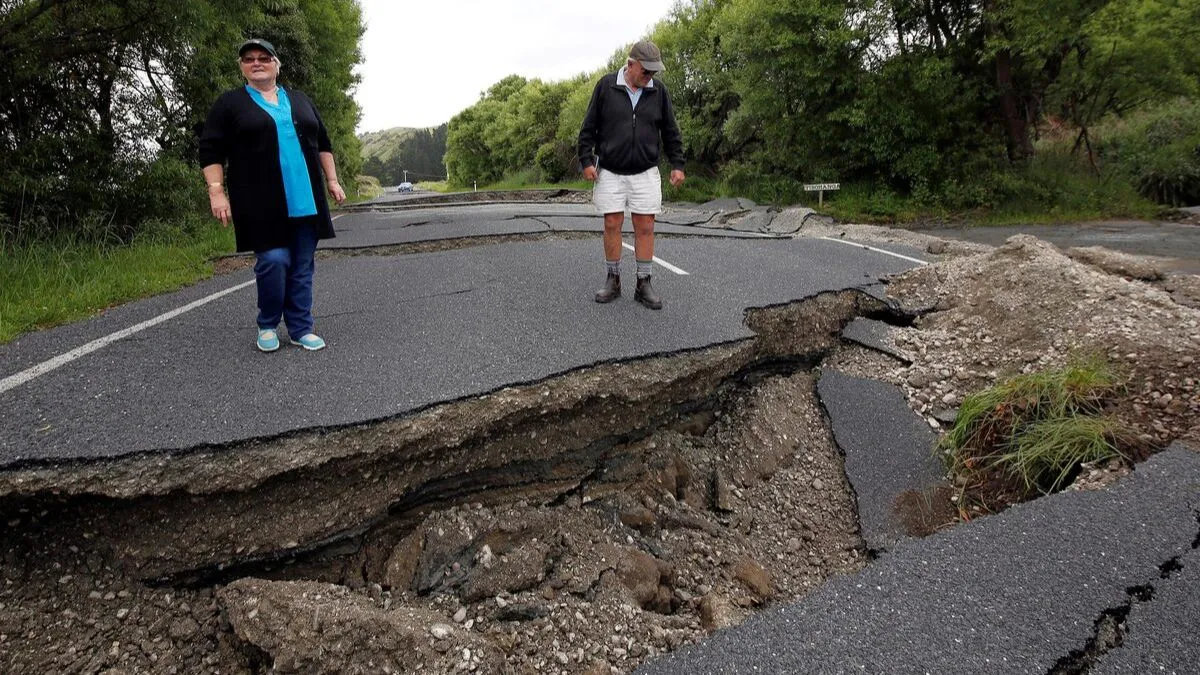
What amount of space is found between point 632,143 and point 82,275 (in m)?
5.76

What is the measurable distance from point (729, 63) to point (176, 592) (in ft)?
73.1

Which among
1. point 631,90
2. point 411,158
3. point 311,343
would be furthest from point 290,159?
point 411,158

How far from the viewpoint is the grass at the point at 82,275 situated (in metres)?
4.89

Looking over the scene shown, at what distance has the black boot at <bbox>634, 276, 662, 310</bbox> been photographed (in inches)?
190

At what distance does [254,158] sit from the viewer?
351 centimetres

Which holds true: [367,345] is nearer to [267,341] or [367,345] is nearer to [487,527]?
[267,341]

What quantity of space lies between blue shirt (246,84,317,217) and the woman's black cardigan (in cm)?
3

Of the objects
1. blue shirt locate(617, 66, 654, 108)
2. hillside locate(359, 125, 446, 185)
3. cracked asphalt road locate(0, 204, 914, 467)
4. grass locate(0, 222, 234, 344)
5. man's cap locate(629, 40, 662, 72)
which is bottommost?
cracked asphalt road locate(0, 204, 914, 467)

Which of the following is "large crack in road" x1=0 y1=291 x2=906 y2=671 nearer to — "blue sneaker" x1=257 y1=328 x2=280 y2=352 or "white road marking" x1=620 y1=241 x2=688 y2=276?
"blue sneaker" x1=257 y1=328 x2=280 y2=352

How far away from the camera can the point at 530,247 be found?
767 cm

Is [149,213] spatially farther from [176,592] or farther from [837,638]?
[837,638]

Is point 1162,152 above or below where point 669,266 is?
above

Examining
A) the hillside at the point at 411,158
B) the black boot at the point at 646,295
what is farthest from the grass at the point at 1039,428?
the hillside at the point at 411,158

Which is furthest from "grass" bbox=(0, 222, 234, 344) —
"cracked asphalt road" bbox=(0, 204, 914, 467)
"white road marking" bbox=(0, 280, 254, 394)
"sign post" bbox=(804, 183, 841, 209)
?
"sign post" bbox=(804, 183, 841, 209)
